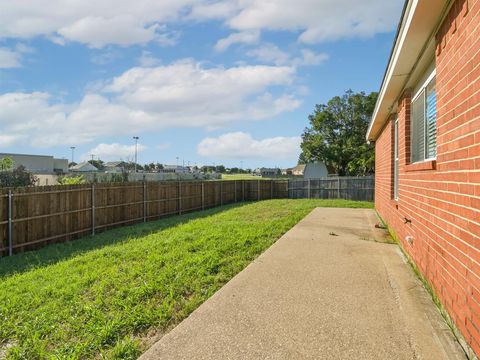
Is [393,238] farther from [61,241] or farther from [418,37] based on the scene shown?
[61,241]

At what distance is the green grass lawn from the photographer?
121 inches

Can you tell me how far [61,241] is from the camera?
865cm

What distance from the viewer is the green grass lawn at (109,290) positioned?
3.08 metres

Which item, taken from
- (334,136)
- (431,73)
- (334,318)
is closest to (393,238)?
(431,73)

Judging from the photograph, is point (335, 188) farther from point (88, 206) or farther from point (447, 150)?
point (447, 150)

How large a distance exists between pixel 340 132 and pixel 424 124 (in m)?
33.1

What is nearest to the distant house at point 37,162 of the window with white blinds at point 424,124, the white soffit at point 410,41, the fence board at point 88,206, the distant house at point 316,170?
the distant house at point 316,170

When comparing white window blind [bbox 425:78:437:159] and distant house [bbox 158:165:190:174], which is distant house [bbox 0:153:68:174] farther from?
white window blind [bbox 425:78:437:159]

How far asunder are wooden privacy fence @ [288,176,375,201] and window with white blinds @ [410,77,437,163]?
16.4 metres

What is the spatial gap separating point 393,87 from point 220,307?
15.1 ft

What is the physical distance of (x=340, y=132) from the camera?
3675cm

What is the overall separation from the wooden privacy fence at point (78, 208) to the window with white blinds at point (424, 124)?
25.6 feet

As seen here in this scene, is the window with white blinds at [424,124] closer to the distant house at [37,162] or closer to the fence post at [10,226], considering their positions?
the fence post at [10,226]

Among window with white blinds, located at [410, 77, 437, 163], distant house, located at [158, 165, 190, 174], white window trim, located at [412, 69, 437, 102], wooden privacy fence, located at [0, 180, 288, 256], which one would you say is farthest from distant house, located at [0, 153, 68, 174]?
white window trim, located at [412, 69, 437, 102]
